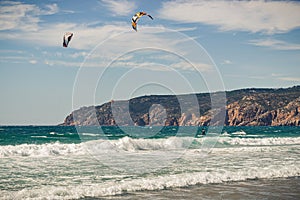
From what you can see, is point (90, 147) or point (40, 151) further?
point (90, 147)

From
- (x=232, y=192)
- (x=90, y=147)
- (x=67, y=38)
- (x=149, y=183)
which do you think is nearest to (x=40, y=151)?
(x=90, y=147)

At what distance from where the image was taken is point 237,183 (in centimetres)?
1360

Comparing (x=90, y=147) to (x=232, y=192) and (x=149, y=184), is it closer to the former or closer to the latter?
(x=149, y=184)

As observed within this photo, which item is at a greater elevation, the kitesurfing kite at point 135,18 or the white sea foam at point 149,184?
the kitesurfing kite at point 135,18

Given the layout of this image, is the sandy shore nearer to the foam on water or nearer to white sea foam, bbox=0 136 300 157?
the foam on water

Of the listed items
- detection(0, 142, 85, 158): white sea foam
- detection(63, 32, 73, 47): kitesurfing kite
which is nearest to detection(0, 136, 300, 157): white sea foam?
detection(0, 142, 85, 158): white sea foam

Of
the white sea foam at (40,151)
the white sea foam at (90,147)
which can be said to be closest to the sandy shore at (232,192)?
the white sea foam at (90,147)

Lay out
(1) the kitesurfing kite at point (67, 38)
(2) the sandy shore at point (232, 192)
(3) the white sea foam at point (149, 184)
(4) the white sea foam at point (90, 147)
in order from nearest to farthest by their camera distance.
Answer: (2) the sandy shore at point (232, 192) → (3) the white sea foam at point (149, 184) → (1) the kitesurfing kite at point (67, 38) → (4) the white sea foam at point (90, 147)

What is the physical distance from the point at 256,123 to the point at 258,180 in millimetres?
107886

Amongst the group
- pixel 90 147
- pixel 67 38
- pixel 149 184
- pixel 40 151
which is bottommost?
pixel 90 147

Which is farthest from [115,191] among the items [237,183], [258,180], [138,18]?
[138,18]

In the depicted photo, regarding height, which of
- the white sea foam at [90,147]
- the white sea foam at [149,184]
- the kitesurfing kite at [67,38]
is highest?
the kitesurfing kite at [67,38]

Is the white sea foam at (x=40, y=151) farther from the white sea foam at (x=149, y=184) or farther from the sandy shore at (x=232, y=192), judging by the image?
the sandy shore at (x=232, y=192)

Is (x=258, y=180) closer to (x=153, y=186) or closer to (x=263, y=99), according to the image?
(x=153, y=186)
